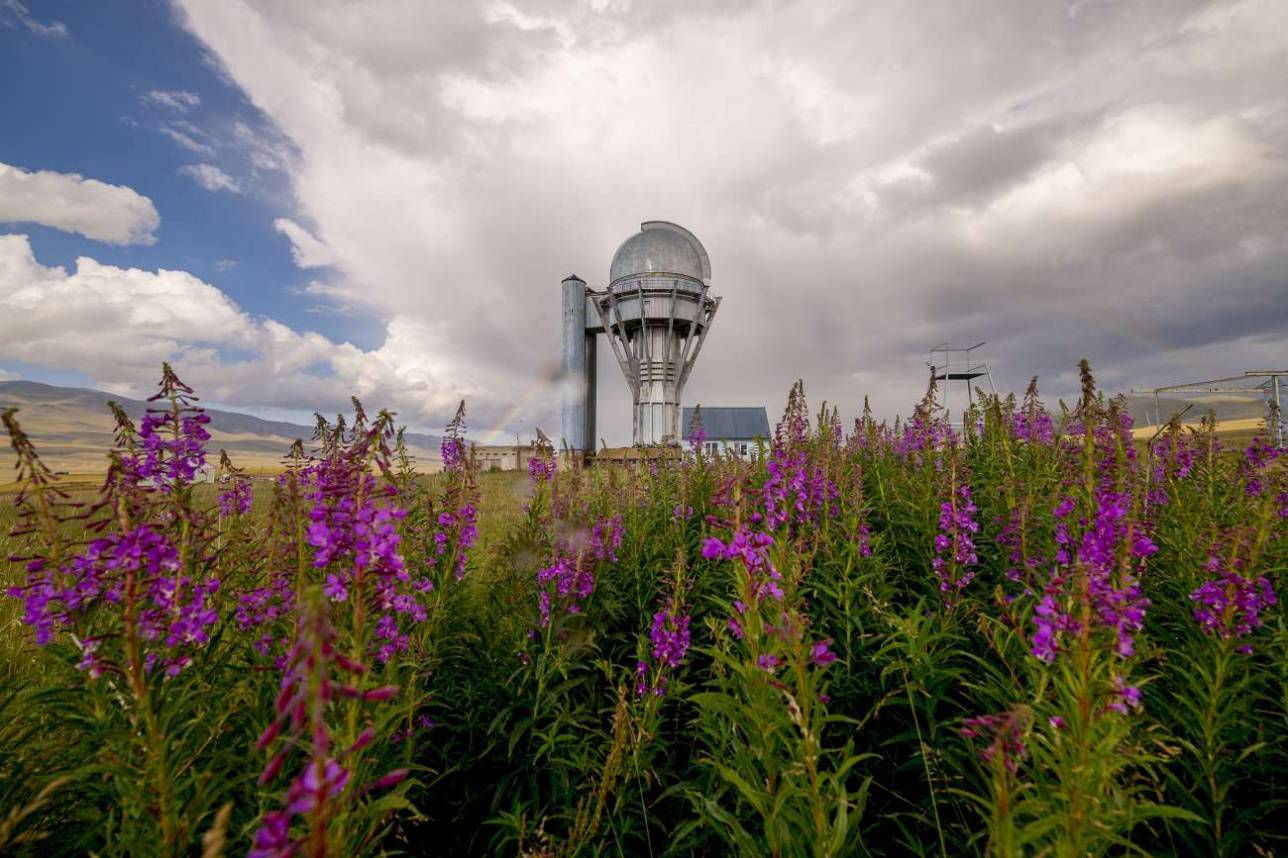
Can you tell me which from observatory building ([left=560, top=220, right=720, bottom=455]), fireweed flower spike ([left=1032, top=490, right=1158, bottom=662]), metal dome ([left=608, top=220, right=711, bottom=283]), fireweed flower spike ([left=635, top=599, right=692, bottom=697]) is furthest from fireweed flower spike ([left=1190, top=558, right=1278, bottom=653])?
metal dome ([left=608, top=220, right=711, bottom=283])

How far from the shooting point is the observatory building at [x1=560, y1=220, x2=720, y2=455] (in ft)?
91.9

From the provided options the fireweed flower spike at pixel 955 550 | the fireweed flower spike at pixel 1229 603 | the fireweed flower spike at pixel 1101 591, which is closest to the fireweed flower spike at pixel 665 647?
the fireweed flower spike at pixel 1101 591

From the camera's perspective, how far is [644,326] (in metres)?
27.6

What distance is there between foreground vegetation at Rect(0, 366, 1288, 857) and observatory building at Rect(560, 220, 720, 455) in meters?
22.6

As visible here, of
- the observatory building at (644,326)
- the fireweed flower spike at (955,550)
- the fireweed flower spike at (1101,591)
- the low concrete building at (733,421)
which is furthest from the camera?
the low concrete building at (733,421)

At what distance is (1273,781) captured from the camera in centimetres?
297

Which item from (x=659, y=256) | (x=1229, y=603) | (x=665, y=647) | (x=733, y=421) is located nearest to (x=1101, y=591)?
(x=1229, y=603)

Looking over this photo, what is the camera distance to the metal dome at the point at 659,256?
2892 cm

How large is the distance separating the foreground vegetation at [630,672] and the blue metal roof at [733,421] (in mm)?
40103

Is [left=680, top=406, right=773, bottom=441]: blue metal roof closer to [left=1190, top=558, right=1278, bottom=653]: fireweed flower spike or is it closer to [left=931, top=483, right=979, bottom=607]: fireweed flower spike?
[left=931, top=483, right=979, bottom=607]: fireweed flower spike

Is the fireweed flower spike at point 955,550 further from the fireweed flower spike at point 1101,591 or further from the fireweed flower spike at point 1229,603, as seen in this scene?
the fireweed flower spike at point 1229,603

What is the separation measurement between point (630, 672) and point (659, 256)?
27220mm

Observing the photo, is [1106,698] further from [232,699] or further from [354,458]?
[232,699]

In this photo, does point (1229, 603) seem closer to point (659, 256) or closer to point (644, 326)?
point (644, 326)
